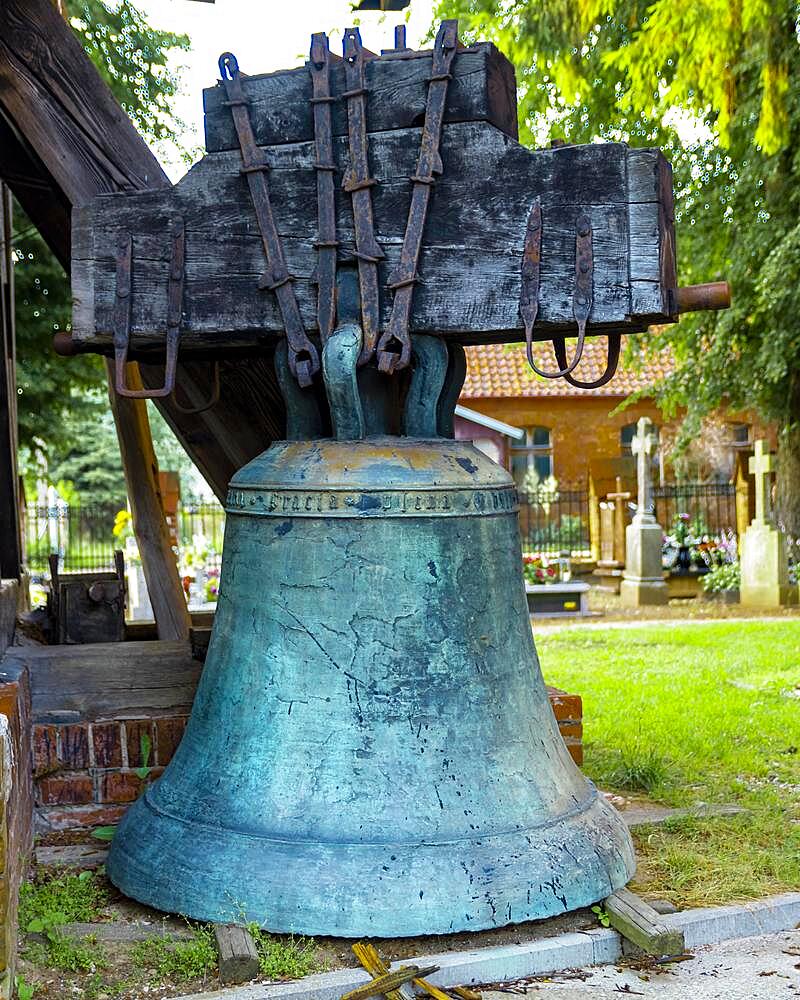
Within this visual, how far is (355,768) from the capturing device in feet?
9.43

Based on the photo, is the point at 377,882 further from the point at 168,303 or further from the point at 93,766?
the point at 168,303

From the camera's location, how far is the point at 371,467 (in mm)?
2971

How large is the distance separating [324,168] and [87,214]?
0.70 m

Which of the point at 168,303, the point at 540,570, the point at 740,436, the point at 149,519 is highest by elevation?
the point at 740,436

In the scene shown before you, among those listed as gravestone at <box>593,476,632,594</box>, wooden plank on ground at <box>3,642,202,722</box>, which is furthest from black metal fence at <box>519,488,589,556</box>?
wooden plank on ground at <box>3,642,202,722</box>

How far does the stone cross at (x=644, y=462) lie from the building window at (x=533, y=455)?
978cm

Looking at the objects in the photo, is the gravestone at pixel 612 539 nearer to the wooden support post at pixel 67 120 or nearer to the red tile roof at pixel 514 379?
the red tile roof at pixel 514 379

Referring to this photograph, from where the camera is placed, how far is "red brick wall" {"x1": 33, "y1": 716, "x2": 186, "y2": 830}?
363 cm

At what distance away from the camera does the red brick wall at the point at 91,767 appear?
3635mm

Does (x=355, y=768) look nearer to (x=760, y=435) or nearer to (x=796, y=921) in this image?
(x=796, y=921)

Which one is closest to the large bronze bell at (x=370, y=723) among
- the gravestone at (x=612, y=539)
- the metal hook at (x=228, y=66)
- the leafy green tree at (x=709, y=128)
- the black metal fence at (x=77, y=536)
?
the metal hook at (x=228, y=66)

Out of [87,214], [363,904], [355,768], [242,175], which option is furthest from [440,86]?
[363,904]

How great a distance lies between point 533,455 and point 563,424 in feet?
3.41

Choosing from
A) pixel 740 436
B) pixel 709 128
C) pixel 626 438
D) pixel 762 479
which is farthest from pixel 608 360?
pixel 626 438
